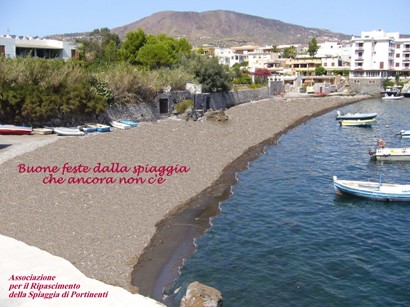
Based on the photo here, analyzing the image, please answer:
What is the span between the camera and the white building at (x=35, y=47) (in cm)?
6153

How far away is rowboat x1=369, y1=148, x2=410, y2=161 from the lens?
115 feet

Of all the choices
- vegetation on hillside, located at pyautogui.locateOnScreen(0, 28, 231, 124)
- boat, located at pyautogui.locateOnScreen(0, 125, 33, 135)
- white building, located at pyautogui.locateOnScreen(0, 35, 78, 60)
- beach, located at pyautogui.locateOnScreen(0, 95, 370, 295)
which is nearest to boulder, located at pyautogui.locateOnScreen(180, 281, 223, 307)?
beach, located at pyautogui.locateOnScreen(0, 95, 370, 295)

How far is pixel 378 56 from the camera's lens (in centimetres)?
11181

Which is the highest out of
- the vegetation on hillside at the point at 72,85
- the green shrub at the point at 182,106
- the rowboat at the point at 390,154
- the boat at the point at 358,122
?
the vegetation on hillside at the point at 72,85

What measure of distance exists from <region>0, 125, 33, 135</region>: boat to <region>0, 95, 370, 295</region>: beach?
271 centimetres

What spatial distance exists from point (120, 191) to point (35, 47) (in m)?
52.3

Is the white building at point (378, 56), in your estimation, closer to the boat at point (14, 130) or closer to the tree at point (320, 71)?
the tree at point (320, 71)

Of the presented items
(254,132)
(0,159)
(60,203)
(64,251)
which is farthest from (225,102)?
(64,251)

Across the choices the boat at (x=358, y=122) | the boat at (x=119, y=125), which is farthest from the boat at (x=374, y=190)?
the boat at (x=358, y=122)

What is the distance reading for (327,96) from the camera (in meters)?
93.6

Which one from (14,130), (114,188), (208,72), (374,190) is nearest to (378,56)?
(208,72)

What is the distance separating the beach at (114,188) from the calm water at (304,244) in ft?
6.44

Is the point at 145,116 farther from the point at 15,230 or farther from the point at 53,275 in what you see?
the point at 53,275

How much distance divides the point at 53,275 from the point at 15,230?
4592mm
